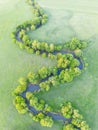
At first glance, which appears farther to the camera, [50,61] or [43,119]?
[50,61]

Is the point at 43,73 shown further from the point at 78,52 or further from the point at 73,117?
the point at 73,117

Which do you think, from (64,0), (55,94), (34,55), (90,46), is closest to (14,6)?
(64,0)

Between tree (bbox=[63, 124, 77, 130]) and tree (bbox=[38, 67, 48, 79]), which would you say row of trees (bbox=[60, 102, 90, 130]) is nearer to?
tree (bbox=[63, 124, 77, 130])

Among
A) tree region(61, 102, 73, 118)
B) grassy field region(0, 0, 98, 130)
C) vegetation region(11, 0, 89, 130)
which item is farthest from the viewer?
grassy field region(0, 0, 98, 130)

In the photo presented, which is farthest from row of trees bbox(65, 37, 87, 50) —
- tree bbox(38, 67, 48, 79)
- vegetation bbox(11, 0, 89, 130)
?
tree bbox(38, 67, 48, 79)

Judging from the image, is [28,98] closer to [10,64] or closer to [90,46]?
[10,64]

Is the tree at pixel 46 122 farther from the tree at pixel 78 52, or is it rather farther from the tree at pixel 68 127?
the tree at pixel 78 52

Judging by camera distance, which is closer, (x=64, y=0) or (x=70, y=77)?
(x=70, y=77)

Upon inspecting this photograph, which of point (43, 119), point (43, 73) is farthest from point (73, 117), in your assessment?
point (43, 73)
